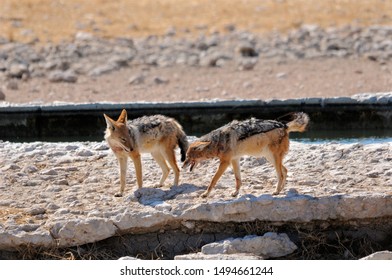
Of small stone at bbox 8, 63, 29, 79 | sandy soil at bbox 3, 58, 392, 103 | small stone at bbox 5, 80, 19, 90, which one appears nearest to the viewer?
sandy soil at bbox 3, 58, 392, 103

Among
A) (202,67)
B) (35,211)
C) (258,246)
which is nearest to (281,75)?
(202,67)

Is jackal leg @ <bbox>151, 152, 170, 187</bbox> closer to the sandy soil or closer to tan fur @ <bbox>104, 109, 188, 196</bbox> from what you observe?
tan fur @ <bbox>104, 109, 188, 196</bbox>

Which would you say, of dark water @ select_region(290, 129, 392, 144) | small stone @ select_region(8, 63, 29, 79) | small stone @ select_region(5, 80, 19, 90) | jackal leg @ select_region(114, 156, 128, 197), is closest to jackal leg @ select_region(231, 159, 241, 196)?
jackal leg @ select_region(114, 156, 128, 197)

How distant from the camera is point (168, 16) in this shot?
88.4 ft

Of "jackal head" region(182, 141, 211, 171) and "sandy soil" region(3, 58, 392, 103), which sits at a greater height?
"jackal head" region(182, 141, 211, 171)

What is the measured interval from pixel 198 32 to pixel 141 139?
1464 centimetres

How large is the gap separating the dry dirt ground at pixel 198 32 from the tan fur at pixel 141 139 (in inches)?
290

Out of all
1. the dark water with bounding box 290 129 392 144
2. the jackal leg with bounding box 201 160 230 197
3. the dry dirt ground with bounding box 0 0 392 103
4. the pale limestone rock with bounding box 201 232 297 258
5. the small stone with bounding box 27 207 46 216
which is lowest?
the dry dirt ground with bounding box 0 0 392 103

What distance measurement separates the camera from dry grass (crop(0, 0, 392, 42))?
25234 millimetres

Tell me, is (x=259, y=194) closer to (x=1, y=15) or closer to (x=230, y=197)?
(x=230, y=197)

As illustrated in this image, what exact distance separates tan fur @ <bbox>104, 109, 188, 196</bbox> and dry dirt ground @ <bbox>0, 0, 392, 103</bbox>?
7358mm

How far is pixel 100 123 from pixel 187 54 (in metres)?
7.88

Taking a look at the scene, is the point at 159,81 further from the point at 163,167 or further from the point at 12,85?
the point at 163,167

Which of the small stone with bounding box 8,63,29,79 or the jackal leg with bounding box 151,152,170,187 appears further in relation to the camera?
the small stone with bounding box 8,63,29,79
